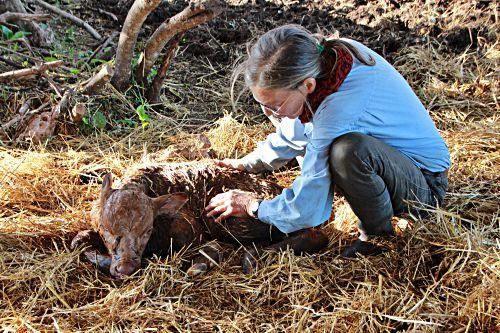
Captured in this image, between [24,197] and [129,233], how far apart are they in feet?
4.56

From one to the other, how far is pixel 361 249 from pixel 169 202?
1.43 m

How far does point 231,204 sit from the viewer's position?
4.02 m

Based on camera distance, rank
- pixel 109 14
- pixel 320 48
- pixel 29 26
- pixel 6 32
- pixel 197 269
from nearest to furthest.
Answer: pixel 320 48 → pixel 197 269 → pixel 6 32 → pixel 29 26 → pixel 109 14

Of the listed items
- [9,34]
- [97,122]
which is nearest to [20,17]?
[9,34]

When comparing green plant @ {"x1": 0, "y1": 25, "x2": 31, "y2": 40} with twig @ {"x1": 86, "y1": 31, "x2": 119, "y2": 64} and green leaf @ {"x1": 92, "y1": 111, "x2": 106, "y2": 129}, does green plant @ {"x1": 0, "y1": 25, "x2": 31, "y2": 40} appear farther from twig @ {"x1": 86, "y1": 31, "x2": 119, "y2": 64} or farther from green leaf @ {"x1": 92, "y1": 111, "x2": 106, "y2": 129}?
green leaf @ {"x1": 92, "y1": 111, "x2": 106, "y2": 129}

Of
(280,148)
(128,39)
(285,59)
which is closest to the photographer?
(285,59)

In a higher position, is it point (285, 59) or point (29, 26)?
point (285, 59)

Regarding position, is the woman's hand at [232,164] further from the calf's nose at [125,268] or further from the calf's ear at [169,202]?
the calf's nose at [125,268]

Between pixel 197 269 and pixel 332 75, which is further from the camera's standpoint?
pixel 197 269

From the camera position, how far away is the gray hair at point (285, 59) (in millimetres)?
3301

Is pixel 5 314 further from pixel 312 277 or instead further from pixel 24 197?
pixel 312 277

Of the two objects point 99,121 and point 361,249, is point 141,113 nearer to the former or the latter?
point 99,121

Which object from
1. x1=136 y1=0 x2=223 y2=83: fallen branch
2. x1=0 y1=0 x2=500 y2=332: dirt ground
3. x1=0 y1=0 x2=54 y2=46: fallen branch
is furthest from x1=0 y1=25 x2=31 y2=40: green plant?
x1=136 y1=0 x2=223 y2=83: fallen branch

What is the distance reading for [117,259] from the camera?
375 cm
